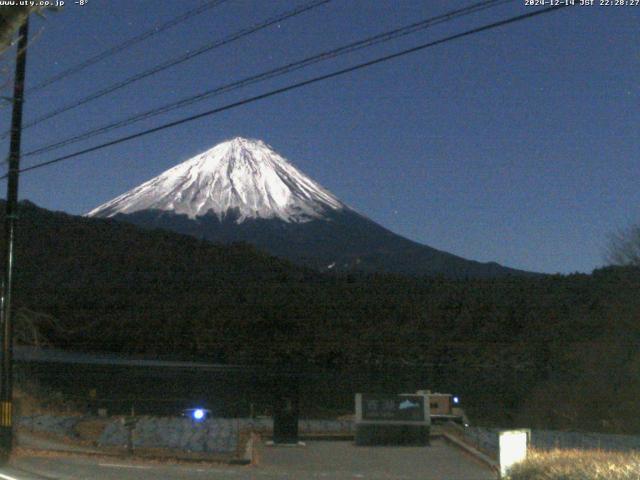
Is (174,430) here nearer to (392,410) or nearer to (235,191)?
(392,410)

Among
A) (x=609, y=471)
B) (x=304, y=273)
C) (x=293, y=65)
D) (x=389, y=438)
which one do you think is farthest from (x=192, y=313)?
(x=609, y=471)

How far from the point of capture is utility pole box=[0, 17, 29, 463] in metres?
16.1

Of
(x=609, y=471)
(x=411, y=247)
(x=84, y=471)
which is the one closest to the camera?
(x=609, y=471)

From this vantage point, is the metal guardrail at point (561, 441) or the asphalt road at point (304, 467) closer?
the asphalt road at point (304, 467)

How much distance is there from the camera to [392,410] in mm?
25078

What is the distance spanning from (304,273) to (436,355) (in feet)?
62.6

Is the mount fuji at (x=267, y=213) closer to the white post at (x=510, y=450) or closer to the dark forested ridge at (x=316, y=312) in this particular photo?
the dark forested ridge at (x=316, y=312)

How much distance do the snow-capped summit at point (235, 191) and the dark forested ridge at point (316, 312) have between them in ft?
107

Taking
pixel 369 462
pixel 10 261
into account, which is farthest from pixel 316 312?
pixel 10 261

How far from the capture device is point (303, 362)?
62.0m

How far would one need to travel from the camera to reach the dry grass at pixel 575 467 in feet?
27.8

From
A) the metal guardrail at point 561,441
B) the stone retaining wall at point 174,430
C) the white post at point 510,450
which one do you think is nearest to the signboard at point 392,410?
the metal guardrail at point 561,441

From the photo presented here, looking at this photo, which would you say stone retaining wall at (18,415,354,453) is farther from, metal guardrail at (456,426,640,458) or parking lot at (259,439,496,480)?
parking lot at (259,439,496,480)

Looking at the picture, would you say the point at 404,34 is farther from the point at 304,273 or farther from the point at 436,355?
the point at 304,273
